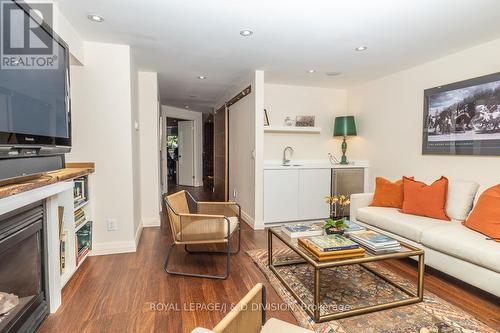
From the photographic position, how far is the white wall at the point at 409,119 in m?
2.92

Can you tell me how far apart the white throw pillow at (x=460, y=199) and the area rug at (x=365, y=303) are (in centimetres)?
95

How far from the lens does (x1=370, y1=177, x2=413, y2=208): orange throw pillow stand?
3.23 metres

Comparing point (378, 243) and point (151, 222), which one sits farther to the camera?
point (151, 222)

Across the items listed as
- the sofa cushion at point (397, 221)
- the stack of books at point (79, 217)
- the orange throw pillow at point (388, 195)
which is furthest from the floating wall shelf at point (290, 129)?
the stack of books at point (79, 217)

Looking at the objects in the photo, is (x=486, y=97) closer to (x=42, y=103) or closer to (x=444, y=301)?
(x=444, y=301)

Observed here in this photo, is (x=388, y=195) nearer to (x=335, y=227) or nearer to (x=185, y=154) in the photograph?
(x=335, y=227)

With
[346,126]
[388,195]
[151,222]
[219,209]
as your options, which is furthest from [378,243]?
[151,222]

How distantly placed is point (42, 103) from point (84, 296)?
1.45m

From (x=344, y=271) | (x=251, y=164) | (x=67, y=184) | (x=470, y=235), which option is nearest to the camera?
(x=67, y=184)

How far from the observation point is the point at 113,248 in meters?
2.97

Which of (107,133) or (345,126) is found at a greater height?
(345,126)

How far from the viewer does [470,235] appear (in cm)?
224

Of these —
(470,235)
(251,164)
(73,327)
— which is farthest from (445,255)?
(73,327)

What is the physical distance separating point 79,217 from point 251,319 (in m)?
2.27
